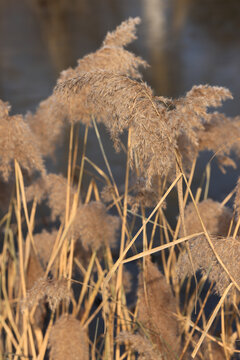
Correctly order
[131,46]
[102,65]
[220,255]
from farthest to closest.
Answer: [131,46]
[102,65]
[220,255]

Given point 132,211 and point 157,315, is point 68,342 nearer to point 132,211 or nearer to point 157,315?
point 157,315

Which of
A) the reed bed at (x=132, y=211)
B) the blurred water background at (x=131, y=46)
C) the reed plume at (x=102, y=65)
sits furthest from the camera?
the blurred water background at (x=131, y=46)

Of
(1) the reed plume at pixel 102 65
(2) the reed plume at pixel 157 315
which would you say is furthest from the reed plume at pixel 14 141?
(2) the reed plume at pixel 157 315

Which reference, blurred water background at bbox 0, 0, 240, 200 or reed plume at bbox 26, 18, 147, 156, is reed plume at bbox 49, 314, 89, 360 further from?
blurred water background at bbox 0, 0, 240, 200

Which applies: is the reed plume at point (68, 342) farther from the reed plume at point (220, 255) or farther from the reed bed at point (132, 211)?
the reed plume at point (220, 255)

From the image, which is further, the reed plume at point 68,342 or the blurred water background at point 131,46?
the blurred water background at point 131,46

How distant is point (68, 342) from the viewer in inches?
51.8

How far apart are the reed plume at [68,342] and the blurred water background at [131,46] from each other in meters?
1.66

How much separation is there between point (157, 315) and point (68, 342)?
0.22 m

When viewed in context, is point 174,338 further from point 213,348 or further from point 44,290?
point 44,290

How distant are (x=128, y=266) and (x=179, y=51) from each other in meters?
4.34

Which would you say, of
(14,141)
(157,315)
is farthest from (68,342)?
(14,141)

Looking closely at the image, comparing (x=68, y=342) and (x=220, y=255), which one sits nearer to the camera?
(x=220, y=255)

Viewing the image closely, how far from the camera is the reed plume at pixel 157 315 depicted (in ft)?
4.20
